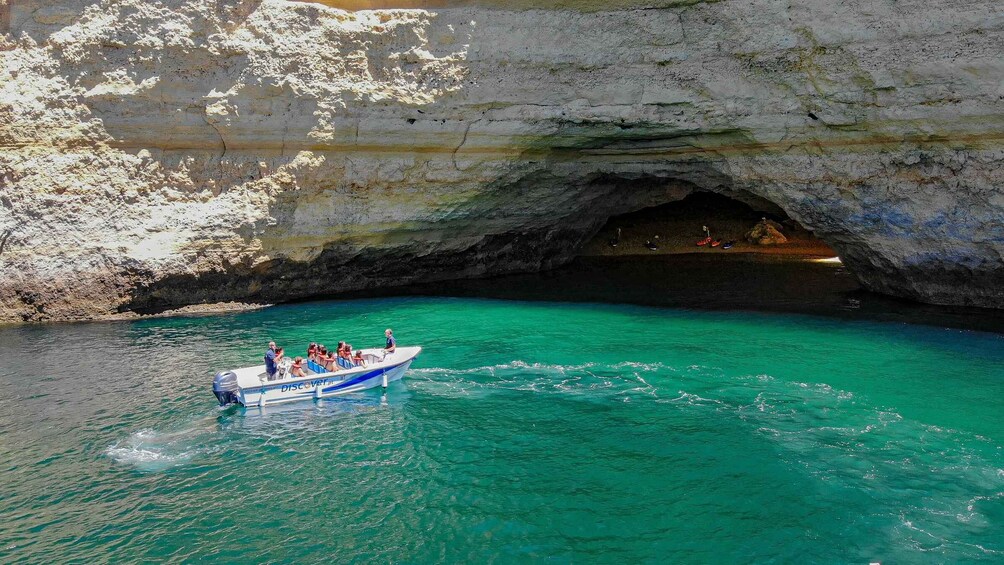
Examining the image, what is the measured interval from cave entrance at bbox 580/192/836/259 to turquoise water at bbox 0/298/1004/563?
15716 mm

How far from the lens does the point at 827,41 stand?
19016 mm

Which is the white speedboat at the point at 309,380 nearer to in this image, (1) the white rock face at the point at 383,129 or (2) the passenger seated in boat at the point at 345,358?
(2) the passenger seated in boat at the point at 345,358

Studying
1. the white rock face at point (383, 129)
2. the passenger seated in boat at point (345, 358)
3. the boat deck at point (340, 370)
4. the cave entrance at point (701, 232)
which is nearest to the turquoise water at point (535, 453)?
the boat deck at point (340, 370)

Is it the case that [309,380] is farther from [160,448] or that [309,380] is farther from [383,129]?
[383,129]

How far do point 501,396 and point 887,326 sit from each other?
36.5 ft

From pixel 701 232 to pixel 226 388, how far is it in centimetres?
2669

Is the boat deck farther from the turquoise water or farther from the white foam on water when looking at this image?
the white foam on water

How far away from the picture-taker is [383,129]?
22.8 metres

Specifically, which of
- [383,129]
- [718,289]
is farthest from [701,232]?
[383,129]

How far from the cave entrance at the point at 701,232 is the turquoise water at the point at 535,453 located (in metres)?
15.7

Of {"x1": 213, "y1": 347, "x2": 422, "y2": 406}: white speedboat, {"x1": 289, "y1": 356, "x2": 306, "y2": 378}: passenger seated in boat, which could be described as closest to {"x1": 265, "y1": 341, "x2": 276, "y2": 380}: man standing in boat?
{"x1": 213, "y1": 347, "x2": 422, "y2": 406}: white speedboat

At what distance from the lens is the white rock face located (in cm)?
2012

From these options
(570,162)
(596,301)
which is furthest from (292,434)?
(570,162)

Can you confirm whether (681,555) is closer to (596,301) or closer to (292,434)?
(292,434)
